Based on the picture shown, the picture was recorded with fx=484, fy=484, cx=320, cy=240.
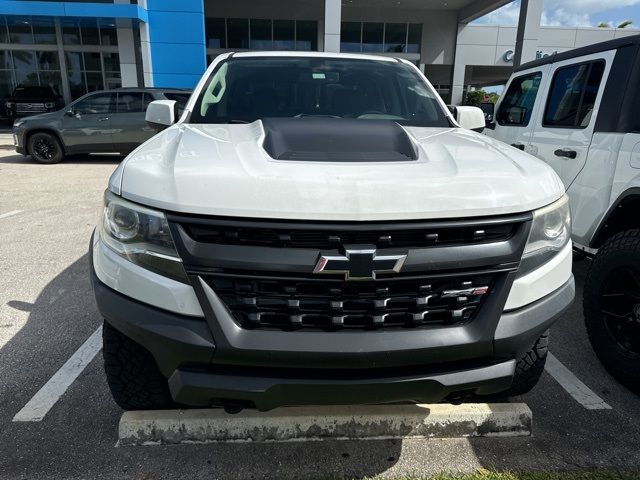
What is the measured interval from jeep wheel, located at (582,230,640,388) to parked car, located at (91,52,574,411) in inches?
45.0

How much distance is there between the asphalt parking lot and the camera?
87.0 inches

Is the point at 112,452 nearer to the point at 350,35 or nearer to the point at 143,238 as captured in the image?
the point at 143,238

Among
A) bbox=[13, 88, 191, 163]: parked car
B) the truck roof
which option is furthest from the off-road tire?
bbox=[13, 88, 191, 163]: parked car

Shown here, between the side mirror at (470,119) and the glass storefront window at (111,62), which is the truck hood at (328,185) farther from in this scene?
the glass storefront window at (111,62)

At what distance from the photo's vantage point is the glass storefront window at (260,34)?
2502 centimetres

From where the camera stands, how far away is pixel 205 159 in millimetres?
1938

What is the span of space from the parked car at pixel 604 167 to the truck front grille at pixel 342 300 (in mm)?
1569

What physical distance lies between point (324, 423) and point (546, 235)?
1331mm

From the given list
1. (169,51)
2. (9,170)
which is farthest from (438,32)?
(9,170)

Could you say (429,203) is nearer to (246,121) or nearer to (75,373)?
(246,121)

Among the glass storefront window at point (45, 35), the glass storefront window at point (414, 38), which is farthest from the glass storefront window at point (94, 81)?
the glass storefront window at point (414, 38)

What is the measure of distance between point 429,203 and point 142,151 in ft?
4.28

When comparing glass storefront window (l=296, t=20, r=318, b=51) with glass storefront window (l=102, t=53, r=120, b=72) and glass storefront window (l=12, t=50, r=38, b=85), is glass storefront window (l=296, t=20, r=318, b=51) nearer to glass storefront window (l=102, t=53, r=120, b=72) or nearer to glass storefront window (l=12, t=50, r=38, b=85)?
glass storefront window (l=102, t=53, r=120, b=72)

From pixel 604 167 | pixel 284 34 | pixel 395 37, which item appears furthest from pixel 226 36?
pixel 604 167
